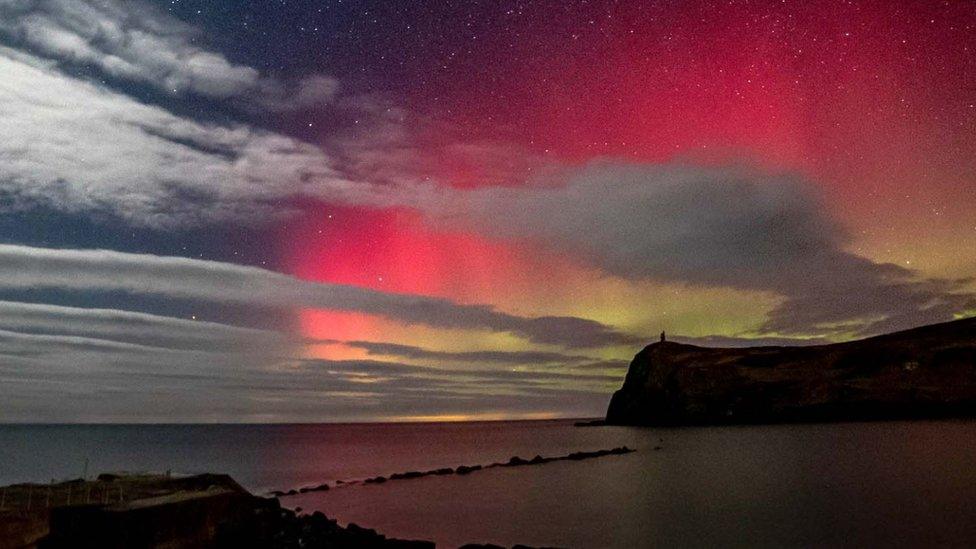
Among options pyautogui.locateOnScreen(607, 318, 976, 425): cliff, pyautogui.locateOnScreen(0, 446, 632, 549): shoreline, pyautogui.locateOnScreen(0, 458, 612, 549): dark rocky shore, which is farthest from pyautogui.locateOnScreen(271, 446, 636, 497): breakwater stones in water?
pyautogui.locateOnScreen(607, 318, 976, 425): cliff

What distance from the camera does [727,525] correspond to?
35625mm

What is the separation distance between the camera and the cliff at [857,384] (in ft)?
550

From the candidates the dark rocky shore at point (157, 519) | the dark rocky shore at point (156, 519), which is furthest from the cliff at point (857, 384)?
the dark rocky shore at point (156, 519)

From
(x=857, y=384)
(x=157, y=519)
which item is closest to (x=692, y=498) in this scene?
(x=157, y=519)

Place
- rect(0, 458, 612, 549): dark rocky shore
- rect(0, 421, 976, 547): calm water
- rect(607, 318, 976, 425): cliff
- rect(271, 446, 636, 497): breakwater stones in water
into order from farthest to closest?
rect(607, 318, 976, 425): cliff → rect(271, 446, 636, 497): breakwater stones in water → rect(0, 421, 976, 547): calm water → rect(0, 458, 612, 549): dark rocky shore

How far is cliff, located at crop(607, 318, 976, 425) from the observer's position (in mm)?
167625

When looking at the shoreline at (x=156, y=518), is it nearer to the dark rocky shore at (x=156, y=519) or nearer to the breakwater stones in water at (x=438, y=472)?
the dark rocky shore at (x=156, y=519)

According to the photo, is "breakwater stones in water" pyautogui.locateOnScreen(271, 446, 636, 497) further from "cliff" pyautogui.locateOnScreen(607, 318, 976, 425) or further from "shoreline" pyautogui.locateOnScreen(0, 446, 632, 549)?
"cliff" pyautogui.locateOnScreen(607, 318, 976, 425)

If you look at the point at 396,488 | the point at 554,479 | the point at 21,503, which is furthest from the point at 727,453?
the point at 21,503

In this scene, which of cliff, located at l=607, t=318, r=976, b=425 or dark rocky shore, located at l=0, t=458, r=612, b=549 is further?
cliff, located at l=607, t=318, r=976, b=425

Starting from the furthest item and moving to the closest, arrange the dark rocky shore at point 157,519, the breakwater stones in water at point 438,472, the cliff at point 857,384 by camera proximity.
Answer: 1. the cliff at point 857,384
2. the breakwater stones in water at point 438,472
3. the dark rocky shore at point 157,519

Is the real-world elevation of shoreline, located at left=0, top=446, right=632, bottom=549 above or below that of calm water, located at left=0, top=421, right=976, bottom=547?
above

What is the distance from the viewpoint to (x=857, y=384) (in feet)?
583

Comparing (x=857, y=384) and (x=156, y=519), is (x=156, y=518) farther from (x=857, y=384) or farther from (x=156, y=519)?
(x=857, y=384)
